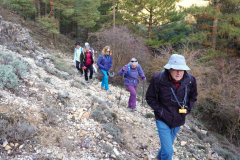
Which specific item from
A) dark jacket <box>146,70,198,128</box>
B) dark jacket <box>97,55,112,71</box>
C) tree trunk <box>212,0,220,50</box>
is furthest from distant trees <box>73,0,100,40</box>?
dark jacket <box>146,70,198,128</box>

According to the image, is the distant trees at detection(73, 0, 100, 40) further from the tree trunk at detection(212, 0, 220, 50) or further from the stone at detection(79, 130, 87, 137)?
the stone at detection(79, 130, 87, 137)

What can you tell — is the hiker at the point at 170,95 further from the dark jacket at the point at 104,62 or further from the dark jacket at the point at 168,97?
the dark jacket at the point at 104,62

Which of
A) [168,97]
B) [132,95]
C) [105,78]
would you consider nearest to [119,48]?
[105,78]

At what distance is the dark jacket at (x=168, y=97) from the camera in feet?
9.18

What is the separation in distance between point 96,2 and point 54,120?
65.0 feet

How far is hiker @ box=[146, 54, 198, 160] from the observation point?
8.94 ft

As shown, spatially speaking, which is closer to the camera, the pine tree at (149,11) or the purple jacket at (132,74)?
the purple jacket at (132,74)

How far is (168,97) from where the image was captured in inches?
112

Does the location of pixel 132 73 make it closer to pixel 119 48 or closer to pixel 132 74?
pixel 132 74

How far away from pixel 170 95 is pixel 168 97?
46 mm

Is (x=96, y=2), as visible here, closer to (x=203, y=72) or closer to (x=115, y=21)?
(x=115, y=21)

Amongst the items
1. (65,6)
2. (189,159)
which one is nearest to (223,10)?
(65,6)

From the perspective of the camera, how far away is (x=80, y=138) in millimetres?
3529

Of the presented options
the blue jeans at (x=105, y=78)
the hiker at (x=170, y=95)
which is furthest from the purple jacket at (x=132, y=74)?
the hiker at (x=170, y=95)
